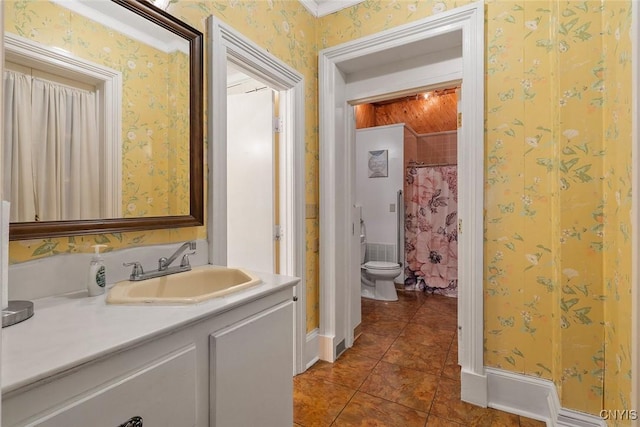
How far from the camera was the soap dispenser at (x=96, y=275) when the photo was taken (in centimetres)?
111

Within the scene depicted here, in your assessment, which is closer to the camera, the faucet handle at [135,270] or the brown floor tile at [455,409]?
the faucet handle at [135,270]

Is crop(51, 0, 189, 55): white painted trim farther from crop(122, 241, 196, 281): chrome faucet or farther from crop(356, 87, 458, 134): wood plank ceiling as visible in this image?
crop(356, 87, 458, 134): wood plank ceiling

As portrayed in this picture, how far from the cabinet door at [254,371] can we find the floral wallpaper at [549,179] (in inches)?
24.8

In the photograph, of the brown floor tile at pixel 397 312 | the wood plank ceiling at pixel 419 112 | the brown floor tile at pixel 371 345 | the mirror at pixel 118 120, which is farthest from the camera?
the wood plank ceiling at pixel 419 112

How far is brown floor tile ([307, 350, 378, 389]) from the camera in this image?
6.73ft

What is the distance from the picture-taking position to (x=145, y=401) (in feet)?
2.70

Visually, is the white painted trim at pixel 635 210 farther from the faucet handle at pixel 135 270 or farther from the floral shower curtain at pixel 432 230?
the floral shower curtain at pixel 432 230

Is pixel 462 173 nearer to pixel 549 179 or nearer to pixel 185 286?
pixel 549 179

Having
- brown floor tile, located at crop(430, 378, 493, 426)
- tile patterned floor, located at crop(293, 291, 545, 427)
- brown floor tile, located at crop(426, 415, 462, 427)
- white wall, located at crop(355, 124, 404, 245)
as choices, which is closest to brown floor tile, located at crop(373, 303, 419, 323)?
tile patterned floor, located at crop(293, 291, 545, 427)

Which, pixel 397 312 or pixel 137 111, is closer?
pixel 137 111

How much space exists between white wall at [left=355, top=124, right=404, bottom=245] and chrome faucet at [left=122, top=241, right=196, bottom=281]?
2.79 m

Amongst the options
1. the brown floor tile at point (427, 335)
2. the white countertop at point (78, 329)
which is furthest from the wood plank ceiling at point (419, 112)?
the white countertop at point (78, 329)

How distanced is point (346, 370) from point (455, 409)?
697 millimetres

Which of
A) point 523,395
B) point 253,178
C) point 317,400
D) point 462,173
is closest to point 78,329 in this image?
point 317,400
